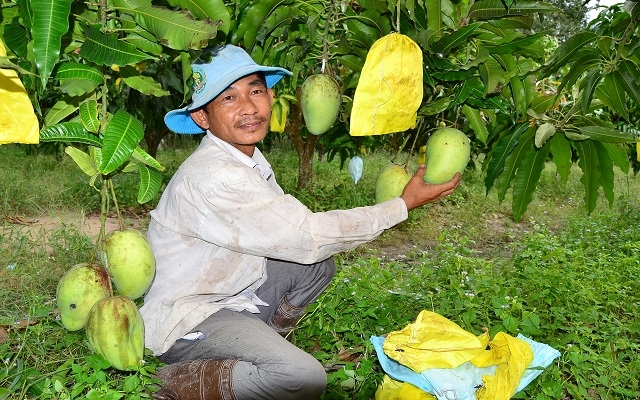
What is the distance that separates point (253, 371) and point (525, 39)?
3.40ft

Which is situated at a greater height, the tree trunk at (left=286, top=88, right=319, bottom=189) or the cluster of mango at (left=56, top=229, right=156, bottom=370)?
the cluster of mango at (left=56, top=229, right=156, bottom=370)

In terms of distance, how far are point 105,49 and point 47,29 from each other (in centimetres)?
23

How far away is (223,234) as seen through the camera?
1.63 metres

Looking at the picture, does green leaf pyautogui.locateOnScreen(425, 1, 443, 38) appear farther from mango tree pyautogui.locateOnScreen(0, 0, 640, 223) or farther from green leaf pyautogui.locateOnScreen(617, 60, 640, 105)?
green leaf pyautogui.locateOnScreen(617, 60, 640, 105)

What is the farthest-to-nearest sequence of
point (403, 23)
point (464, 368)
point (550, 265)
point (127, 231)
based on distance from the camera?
point (550, 265)
point (464, 368)
point (403, 23)
point (127, 231)

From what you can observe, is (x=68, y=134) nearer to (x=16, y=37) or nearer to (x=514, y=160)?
(x=16, y=37)

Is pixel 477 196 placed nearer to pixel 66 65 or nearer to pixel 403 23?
pixel 403 23

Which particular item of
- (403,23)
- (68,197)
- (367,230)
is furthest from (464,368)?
(68,197)

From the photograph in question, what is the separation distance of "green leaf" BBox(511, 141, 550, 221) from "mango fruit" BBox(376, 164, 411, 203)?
36cm

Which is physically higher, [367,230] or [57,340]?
[367,230]

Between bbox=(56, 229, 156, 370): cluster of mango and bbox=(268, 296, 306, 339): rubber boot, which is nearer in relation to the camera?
bbox=(56, 229, 156, 370): cluster of mango

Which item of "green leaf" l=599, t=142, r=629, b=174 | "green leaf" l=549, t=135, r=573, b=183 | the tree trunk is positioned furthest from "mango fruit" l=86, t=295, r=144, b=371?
the tree trunk

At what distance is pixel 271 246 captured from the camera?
1596 millimetres

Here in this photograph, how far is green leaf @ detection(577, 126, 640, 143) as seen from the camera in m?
1.70
